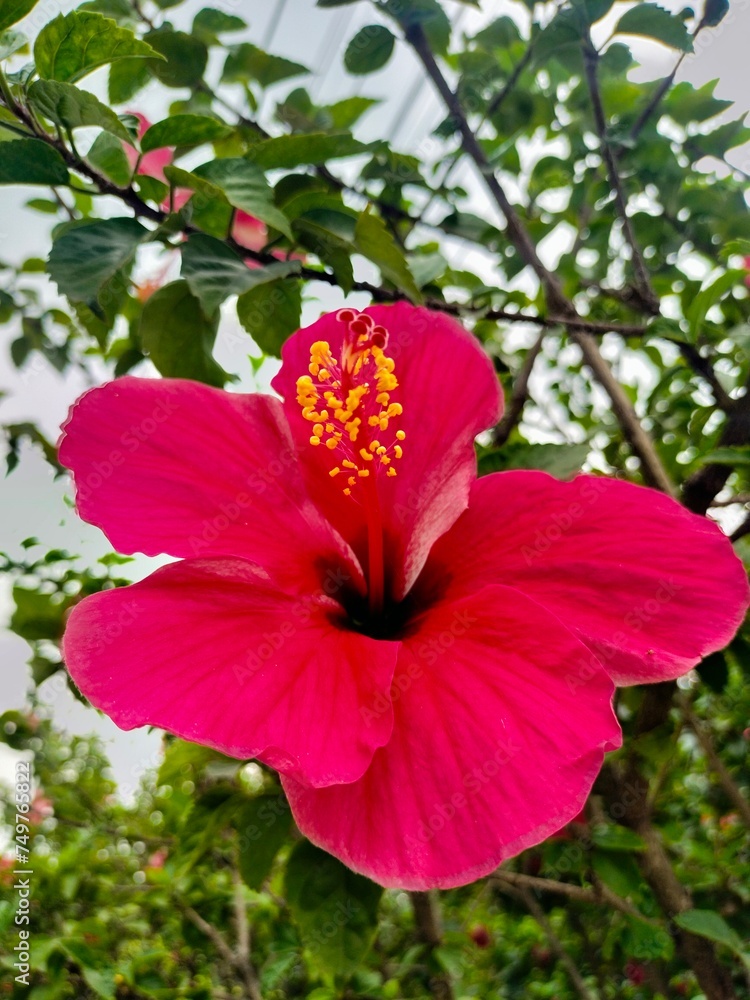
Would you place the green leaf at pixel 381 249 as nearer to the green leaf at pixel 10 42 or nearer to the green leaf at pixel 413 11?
the green leaf at pixel 10 42

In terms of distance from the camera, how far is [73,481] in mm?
642

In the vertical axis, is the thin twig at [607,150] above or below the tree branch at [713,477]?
above

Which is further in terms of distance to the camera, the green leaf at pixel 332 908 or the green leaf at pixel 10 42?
the green leaf at pixel 332 908

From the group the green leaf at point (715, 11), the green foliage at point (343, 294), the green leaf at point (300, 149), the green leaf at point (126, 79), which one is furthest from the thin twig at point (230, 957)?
the green leaf at point (715, 11)

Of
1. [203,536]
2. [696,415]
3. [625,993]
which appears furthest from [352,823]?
[625,993]

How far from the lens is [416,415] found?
0.74 m

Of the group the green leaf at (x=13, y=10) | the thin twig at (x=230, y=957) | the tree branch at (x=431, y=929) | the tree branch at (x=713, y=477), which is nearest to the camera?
the green leaf at (x=13, y=10)

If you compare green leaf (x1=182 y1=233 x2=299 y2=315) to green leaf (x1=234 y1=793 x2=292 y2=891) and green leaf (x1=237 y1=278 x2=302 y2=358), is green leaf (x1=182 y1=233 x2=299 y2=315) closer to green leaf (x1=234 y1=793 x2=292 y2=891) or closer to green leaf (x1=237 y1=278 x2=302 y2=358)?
green leaf (x1=237 y1=278 x2=302 y2=358)

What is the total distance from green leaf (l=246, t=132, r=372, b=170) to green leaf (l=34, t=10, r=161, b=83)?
0.14m

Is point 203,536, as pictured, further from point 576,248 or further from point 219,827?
point 576,248

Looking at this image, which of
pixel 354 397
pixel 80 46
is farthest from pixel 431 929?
pixel 80 46

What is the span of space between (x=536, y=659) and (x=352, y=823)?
0.61 feet

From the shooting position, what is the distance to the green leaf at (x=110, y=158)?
28.9 inches

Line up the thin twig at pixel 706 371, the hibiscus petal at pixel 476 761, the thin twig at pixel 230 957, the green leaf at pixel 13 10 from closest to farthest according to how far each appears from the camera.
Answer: the hibiscus petal at pixel 476 761
the green leaf at pixel 13 10
the thin twig at pixel 706 371
the thin twig at pixel 230 957
